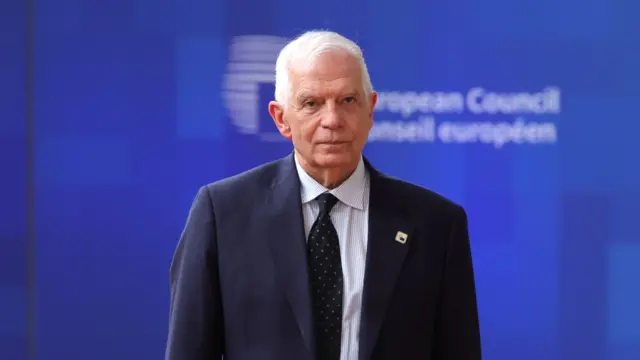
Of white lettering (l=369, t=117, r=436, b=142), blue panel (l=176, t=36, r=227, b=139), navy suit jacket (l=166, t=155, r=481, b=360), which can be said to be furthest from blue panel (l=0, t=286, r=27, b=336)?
navy suit jacket (l=166, t=155, r=481, b=360)

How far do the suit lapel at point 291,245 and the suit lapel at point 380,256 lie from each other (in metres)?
0.11

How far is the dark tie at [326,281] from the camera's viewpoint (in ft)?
5.76

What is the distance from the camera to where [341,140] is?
1.78 m

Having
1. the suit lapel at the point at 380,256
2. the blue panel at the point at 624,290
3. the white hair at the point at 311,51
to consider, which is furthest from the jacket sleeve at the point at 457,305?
the blue panel at the point at 624,290

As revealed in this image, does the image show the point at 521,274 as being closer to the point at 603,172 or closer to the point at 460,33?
the point at 603,172

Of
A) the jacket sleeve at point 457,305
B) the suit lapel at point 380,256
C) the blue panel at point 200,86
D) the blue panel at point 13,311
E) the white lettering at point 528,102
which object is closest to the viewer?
the suit lapel at point 380,256

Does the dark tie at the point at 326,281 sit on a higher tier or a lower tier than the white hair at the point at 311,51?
lower

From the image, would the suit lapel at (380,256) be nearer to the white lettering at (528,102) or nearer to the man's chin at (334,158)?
the man's chin at (334,158)

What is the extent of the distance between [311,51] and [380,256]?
42 centimetres

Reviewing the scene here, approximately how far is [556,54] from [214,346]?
1.79m

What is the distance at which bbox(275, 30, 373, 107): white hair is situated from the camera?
5.79ft

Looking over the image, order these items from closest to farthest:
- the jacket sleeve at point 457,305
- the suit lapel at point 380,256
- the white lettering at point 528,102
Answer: the suit lapel at point 380,256
the jacket sleeve at point 457,305
the white lettering at point 528,102

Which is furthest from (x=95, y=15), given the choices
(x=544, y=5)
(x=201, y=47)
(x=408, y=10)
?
(x=544, y=5)

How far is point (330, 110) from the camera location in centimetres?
177
